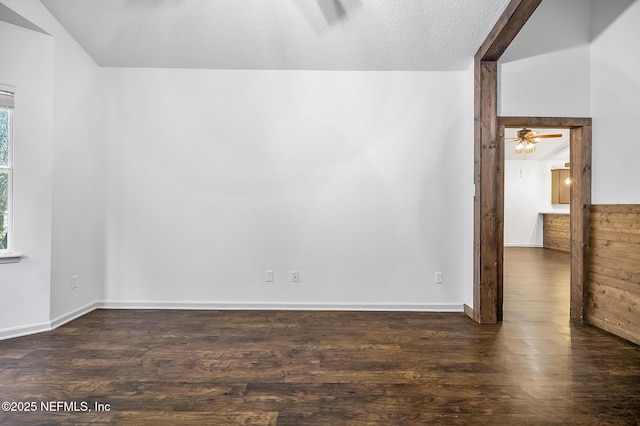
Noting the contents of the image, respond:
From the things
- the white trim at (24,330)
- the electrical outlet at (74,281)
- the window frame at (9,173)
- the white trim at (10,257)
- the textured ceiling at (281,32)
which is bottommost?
the white trim at (24,330)

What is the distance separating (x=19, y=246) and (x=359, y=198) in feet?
10.9

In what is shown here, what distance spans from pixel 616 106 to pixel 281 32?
3318mm

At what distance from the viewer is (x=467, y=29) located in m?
2.99

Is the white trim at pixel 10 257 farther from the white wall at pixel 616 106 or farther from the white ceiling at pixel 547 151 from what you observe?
the white ceiling at pixel 547 151

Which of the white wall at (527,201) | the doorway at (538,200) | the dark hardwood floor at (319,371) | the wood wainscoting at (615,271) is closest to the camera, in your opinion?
the dark hardwood floor at (319,371)

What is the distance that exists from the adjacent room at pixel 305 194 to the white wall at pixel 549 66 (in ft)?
0.07

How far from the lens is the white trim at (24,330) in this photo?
9.04 ft

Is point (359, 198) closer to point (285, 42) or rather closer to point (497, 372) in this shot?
point (285, 42)

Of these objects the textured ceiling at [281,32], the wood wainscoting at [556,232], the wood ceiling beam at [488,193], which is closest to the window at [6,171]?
the textured ceiling at [281,32]

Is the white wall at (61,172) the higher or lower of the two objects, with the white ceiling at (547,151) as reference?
lower

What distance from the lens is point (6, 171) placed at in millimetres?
2834

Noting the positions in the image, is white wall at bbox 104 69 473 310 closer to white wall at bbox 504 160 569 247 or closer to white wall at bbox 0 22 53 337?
white wall at bbox 0 22 53 337

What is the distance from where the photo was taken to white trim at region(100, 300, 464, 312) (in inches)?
141

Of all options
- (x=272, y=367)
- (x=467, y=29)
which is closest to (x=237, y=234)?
(x=272, y=367)
